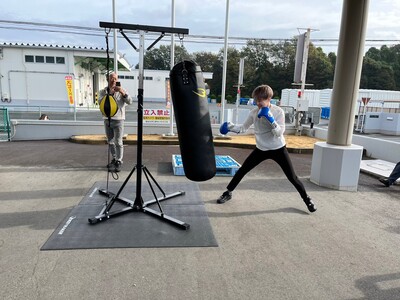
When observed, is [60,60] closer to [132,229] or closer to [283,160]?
[132,229]

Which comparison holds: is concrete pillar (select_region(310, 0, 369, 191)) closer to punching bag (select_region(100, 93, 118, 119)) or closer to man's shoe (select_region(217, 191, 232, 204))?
man's shoe (select_region(217, 191, 232, 204))

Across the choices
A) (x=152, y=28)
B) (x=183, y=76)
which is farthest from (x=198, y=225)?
(x=152, y=28)

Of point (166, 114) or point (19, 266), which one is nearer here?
point (19, 266)

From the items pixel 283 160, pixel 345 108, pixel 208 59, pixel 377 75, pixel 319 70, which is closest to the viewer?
pixel 283 160

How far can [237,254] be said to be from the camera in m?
3.32

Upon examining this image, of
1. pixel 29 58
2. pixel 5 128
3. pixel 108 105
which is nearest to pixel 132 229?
pixel 108 105

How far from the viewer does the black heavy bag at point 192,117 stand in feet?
12.5

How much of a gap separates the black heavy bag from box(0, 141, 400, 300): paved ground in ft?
2.87

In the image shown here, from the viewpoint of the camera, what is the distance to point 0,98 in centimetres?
1972

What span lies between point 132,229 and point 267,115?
247cm

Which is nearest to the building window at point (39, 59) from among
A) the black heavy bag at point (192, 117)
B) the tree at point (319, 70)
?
the black heavy bag at point (192, 117)

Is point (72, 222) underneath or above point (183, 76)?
underneath

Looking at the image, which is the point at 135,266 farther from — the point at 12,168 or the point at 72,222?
the point at 12,168

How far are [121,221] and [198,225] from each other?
1.07 m
